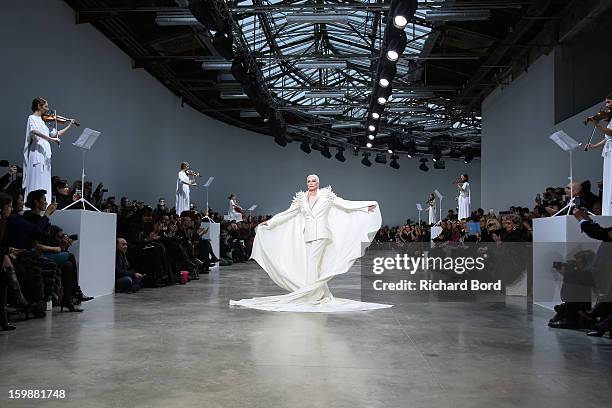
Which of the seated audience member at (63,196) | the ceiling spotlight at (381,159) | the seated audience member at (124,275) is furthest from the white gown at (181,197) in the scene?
the ceiling spotlight at (381,159)

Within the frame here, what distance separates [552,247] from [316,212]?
318 cm

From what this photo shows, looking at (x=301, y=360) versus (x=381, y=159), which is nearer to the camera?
(x=301, y=360)

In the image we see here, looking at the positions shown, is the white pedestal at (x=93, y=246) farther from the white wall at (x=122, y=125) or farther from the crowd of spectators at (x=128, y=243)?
the white wall at (x=122, y=125)

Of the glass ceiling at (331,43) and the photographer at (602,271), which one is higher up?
the glass ceiling at (331,43)

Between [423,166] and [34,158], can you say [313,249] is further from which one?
[423,166]

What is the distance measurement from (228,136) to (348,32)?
9694 millimetres

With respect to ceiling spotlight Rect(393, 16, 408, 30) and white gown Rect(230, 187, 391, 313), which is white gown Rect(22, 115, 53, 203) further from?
ceiling spotlight Rect(393, 16, 408, 30)

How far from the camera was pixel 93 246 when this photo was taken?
8539 millimetres

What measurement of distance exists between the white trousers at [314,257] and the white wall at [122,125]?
6.20 metres

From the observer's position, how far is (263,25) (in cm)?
1662

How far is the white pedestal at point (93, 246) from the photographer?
8195 millimetres

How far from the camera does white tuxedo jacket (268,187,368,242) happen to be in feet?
26.7

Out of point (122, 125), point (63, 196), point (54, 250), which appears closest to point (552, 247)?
A: point (54, 250)

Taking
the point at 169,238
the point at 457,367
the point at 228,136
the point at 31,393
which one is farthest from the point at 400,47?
the point at 228,136
